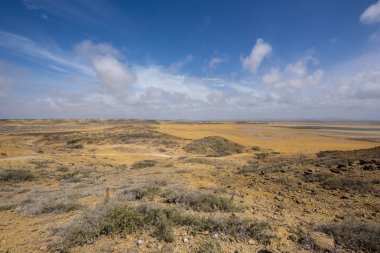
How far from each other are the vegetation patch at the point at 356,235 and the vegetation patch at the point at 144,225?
1.59 metres

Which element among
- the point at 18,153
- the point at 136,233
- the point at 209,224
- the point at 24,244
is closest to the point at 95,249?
the point at 136,233

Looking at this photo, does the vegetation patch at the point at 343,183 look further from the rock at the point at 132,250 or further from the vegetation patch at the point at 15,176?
the vegetation patch at the point at 15,176

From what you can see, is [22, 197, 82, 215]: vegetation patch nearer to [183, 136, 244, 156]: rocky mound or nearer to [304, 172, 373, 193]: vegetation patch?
[304, 172, 373, 193]: vegetation patch

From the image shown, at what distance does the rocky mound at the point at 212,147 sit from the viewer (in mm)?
32338

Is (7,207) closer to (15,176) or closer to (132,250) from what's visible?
(132,250)

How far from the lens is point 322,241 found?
523 cm

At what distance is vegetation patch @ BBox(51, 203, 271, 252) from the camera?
534 cm

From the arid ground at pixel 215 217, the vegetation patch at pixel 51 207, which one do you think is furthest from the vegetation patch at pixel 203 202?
Answer: the vegetation patch at pixel 51 207

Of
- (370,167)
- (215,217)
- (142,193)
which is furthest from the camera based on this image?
(370,167)

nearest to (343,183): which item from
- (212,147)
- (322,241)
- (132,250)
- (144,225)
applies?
(322,241)

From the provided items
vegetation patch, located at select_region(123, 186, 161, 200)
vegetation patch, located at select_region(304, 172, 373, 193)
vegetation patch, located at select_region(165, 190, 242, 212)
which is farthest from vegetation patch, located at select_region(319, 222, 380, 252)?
vegetation patch, located at select_region(123, 186, 161, 200)

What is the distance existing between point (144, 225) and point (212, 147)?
28.4m

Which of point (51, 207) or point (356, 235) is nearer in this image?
point (356, 235)

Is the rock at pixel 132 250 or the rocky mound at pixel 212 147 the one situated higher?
the rock at pixel 132 250
